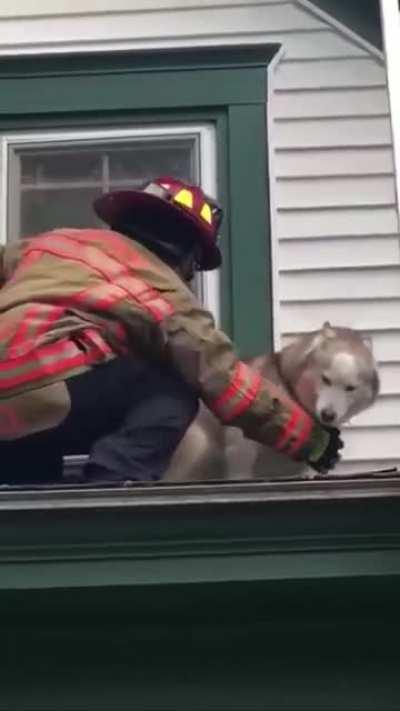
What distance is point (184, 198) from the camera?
20.4 ft

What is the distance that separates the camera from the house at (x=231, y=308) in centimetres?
523

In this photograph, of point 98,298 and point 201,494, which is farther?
point 98,298

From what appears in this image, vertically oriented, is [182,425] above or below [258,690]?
above

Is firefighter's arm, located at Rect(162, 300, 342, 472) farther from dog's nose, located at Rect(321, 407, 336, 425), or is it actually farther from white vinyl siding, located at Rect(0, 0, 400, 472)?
white vinyl siding, located at Rect(0, 0, 400, 472)

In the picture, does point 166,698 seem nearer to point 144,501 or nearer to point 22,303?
point 144,501

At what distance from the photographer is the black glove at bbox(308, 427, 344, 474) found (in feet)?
19.6

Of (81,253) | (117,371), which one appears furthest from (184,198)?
(117,371)

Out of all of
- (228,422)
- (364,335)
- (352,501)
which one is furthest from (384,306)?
(352,501)

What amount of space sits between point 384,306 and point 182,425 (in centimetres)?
150

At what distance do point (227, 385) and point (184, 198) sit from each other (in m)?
0.78

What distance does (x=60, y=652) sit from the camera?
212 inches

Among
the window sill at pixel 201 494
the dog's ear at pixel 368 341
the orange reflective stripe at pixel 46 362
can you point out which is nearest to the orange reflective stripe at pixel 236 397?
the orange reflective stripe at pixel 46 362

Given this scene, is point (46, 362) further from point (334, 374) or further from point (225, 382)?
point (334, 374)

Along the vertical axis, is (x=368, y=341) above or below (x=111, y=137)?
below
